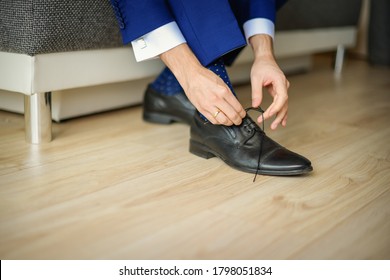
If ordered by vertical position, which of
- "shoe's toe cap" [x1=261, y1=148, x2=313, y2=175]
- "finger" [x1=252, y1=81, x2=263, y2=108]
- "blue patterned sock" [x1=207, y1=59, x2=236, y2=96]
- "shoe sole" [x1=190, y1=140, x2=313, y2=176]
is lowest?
"shoe sole" [x1=190, y1=140, x2=313, y2=176]

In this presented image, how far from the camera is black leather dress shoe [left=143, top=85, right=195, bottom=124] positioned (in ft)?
3.75

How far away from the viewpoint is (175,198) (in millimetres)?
757

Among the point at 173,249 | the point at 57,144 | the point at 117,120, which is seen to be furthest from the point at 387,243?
the point at 117,120

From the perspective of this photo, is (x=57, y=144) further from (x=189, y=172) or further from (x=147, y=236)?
(x=147, y=236)

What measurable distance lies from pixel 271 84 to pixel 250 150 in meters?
0.14

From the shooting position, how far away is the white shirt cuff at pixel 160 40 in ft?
2.79

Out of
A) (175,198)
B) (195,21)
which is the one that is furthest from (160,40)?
(175,198)

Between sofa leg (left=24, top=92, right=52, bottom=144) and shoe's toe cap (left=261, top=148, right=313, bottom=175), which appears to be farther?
sofa leg (left=24, top=92, right=52, bottom=144)

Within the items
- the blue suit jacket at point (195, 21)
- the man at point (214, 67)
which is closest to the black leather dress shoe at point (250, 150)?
the man at point (214, 67)

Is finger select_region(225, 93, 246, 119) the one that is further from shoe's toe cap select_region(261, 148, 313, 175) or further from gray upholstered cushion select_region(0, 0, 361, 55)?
gray upholstered cushion select_region(0, 0, 361, 55)

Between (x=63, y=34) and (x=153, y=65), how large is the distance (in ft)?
1.14

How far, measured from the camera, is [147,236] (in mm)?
629

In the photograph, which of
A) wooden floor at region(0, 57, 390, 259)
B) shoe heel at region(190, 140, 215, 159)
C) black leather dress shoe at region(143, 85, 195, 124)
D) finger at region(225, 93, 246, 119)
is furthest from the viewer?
black leather dress shoe at region(143, 85, 195, 124)

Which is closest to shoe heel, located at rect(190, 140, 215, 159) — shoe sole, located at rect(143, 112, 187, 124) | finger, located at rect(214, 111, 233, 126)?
finger, located at rect(214, 111, 233, 126)
